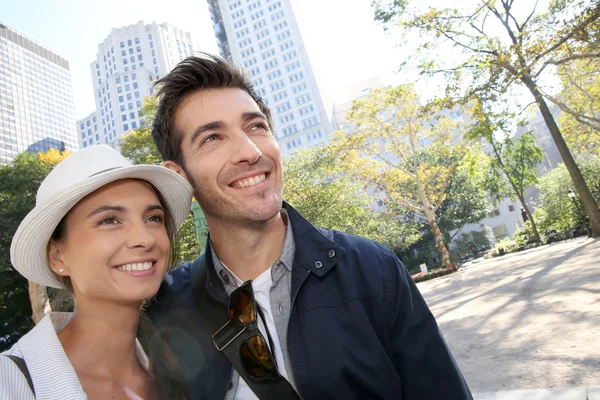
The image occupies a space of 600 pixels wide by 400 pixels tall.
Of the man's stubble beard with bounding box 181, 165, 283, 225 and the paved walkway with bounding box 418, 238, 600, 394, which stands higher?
the man's stubble beard with bounding box 181, 165, 283, 225

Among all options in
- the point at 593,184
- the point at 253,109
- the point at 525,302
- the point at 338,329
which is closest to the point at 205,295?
the point at 338,329

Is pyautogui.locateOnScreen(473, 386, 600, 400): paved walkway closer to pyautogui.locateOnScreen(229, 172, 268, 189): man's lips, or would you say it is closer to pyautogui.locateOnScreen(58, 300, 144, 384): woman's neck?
pyautogui.locateOnScreen(229, 172, 268, 189): man's lips

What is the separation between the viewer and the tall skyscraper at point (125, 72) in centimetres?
8662

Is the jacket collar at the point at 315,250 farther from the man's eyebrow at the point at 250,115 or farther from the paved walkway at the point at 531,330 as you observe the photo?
the paved walkway at the point at 531,330

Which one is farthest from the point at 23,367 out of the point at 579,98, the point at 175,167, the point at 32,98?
the point at 32,98

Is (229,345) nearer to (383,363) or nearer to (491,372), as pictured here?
(383,363)

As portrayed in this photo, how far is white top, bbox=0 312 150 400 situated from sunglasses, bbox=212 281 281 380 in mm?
630

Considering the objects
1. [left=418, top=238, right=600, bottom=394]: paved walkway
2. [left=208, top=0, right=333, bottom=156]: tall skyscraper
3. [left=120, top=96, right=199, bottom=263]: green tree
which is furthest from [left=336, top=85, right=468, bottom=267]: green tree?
[left=208, top=0, right=333, bottom=156]: tall skyscraper

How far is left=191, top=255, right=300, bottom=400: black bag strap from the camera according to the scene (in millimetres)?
1689

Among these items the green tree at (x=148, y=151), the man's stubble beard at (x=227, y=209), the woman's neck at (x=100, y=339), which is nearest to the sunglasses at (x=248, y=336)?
the man's stubble beard at (x=227, y=209)

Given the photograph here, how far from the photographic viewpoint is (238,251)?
2172 mm

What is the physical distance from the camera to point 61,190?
1.70 meters

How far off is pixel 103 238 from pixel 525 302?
26.8 ft

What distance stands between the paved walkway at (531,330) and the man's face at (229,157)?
3.65 m
